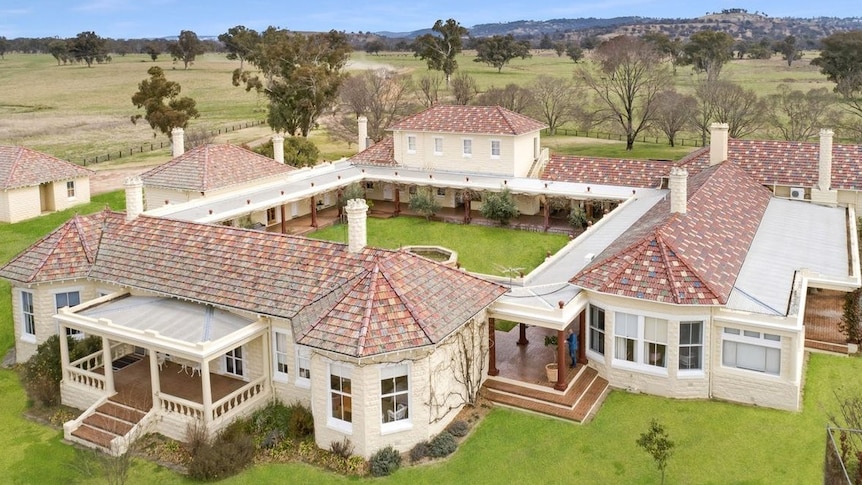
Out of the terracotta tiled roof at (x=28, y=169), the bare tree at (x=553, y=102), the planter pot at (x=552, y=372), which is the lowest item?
the planter pot at (x=552, y=372)

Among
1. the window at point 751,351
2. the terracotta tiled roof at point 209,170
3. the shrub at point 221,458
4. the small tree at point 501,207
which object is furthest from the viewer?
the small tree at point 501,207

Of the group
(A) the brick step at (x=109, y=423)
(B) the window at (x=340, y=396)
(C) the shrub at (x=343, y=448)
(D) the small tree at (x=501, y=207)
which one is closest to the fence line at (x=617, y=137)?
(D) the small tree at (x=501, y=207)

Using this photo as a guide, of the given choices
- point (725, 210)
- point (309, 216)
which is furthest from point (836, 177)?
point (309, 216)

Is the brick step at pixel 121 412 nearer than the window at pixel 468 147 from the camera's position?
Yes

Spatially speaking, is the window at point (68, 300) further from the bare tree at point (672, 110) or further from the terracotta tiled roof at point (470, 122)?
the bare tree at point (672, 110)

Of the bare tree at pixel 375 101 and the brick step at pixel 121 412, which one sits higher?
the bare tree at pixel 375 101
